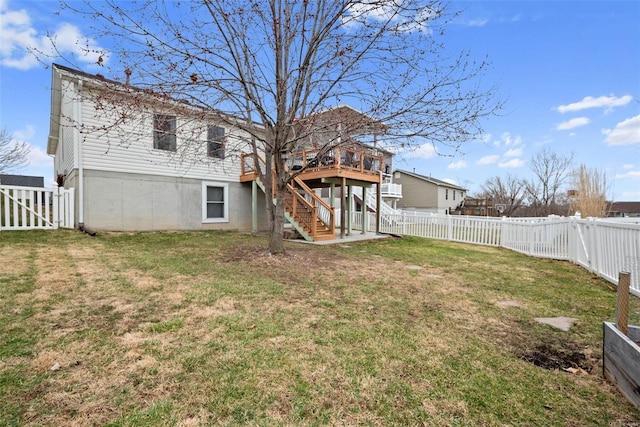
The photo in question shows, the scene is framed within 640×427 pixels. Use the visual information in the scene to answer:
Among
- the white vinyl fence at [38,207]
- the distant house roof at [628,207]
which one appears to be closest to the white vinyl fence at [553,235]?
the white vinyl fence at [38,207]

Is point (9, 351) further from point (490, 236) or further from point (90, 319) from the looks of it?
point (490, 236)

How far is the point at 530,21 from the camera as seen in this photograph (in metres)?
8.26

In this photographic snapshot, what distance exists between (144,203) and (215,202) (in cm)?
252

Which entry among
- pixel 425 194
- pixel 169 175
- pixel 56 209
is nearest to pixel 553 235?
pixel 169 175

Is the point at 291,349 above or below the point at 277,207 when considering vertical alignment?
below

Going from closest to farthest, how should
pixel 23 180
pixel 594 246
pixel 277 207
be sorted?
pixel 594 246, pixel 277 207, pixel 23 180

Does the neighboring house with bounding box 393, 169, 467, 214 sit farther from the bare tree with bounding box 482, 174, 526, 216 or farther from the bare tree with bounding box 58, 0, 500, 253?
the bare tree with bounding box 58, 0, 500, 253

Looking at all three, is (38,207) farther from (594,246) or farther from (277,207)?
(594,246)

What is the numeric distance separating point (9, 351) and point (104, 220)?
7959mm

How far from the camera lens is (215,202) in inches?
464

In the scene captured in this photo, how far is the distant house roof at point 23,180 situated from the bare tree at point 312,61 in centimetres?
3240

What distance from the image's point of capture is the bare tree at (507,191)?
32.4 metres

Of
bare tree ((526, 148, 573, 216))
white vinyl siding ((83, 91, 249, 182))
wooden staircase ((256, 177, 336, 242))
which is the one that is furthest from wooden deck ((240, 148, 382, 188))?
bare tree ((526, 148, 573, 216))

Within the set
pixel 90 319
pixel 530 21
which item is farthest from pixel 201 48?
pixel 530 21
